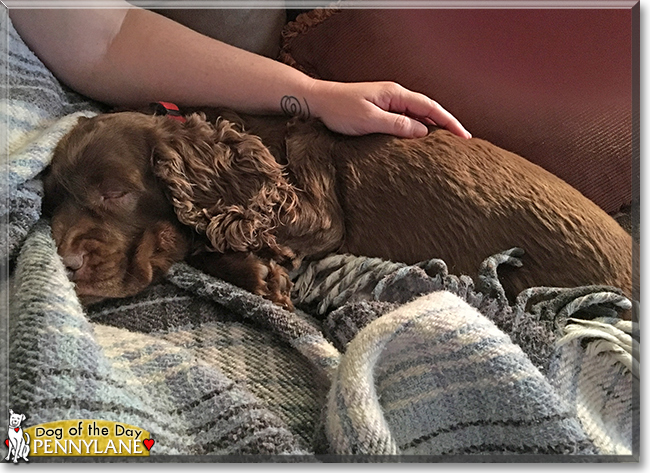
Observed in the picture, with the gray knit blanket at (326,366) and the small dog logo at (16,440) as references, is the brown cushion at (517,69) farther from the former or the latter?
the small dog logo at (16,440)

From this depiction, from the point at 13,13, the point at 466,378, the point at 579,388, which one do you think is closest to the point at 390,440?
the point at 466,378

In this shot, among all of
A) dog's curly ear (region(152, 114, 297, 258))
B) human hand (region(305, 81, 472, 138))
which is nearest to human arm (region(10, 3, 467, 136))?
human hand (region(305, 81, 472, 138))

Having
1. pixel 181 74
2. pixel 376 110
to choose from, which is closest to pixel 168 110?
pixel 181 74

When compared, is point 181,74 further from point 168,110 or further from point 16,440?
point 16,440

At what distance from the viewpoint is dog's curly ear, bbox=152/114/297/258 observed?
1.24m

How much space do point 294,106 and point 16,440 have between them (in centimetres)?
96

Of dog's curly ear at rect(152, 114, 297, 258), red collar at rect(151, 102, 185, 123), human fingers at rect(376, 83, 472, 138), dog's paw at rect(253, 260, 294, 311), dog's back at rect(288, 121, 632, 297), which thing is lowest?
dog's paw at rect(253, 260, 294, 311)

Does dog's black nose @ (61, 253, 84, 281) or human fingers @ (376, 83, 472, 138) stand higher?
human fingers @ (376, 83, 472, 138)

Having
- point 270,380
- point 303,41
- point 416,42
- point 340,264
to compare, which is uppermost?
point 416,42

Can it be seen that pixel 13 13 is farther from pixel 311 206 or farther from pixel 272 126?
pixel 311 206

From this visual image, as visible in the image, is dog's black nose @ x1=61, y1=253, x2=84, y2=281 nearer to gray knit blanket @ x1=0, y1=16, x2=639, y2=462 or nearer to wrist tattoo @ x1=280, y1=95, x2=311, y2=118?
gray knit blanket @ x1=0, y1=16, x2=639, y2=462

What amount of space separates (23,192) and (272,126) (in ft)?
1.99

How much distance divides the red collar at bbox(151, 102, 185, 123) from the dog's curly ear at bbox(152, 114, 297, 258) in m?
0.05

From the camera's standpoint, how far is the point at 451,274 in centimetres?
120
